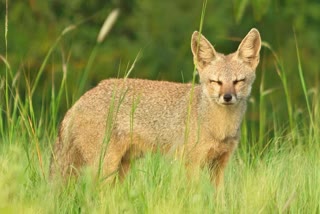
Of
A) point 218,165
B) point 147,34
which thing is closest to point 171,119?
point 218,165

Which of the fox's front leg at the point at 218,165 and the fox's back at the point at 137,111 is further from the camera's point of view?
the fox's back at the point at 137,111

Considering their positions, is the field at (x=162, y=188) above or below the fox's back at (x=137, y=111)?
below

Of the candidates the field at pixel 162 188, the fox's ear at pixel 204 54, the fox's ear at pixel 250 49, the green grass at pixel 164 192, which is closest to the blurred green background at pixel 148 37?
the fox's ear at pixel 204 54

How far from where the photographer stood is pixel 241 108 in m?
8.03

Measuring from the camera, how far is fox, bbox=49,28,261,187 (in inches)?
303

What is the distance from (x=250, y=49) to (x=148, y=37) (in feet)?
18.5

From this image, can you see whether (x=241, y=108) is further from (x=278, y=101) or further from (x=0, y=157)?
(x=278, y=101)

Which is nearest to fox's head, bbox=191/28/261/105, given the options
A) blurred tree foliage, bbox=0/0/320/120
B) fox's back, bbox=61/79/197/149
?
fox's back, bbox=61/79/197/149

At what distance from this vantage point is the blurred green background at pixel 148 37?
1259 centimetres

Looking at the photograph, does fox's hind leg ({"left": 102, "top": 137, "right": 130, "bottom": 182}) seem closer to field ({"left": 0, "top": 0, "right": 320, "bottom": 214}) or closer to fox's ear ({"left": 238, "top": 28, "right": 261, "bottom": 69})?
field ({"left": 0, "top": 0, "right": 320, "bottom": 214})

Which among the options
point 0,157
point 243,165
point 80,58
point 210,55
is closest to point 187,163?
point 243,165

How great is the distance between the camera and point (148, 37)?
1361 cm

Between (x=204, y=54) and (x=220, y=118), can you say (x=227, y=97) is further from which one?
(x=204, y=54)

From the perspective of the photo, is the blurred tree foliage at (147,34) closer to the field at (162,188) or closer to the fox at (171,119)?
the fox at (171,119)
